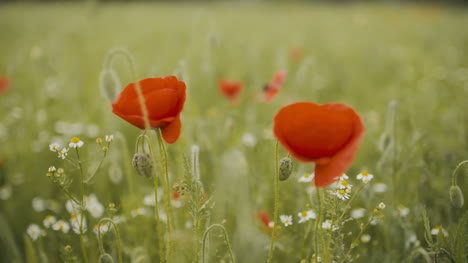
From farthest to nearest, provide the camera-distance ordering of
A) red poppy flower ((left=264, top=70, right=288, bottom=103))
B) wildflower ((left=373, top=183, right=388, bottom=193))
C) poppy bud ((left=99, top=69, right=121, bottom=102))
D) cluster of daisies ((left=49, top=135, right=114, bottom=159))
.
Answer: red poppy flower ((left=264, top=70, right=288, bottom=103)) → wildflower ((left=373, top=183, right=388, bottom=193)) → poppy bud ((left=99, top=69, right=121, bottom=102)) → cluster of daisies ((left=49, top=135, right=114, bottom=159))

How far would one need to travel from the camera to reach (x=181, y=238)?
105 cm

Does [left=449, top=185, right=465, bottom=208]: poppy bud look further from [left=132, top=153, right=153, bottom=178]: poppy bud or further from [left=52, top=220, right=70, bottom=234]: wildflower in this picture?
[left=52, top=220, right=70, bottom=234]: wildflower

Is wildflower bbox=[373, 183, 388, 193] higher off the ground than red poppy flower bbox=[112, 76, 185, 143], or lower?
lower

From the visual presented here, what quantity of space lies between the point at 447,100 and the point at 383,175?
1468mm

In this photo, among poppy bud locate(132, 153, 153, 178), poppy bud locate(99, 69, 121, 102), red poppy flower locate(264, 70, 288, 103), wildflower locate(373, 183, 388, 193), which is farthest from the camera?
red poppy flower locate(264, 70, 288, 103)

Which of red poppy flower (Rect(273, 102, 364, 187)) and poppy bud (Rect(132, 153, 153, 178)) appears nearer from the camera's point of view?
red poppy flower (Rect(273, 102, 364, 187))

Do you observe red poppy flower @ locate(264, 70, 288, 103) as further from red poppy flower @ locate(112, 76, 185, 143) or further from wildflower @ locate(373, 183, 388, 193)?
red poppy flower @ locate(112, 76, 185, 143)

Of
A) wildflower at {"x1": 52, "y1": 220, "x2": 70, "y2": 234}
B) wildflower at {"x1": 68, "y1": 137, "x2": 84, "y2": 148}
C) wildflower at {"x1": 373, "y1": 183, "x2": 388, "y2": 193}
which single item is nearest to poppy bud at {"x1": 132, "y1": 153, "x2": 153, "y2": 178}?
wildflower at {"x1": 68, "y1": 137, "x2": 84, "y2": 148}

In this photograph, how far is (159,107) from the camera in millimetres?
803

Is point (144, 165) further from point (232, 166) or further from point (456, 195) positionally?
point (456, 195)

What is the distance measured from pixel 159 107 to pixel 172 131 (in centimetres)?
6

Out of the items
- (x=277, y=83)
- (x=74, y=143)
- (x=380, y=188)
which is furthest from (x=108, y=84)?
(x=380, y=188)

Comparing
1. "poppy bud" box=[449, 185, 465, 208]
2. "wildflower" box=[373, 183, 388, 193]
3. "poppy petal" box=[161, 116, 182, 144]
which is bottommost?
"wildflower" box=[373, 183, 388, 193]

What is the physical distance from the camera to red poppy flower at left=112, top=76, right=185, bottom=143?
2.59 feet
